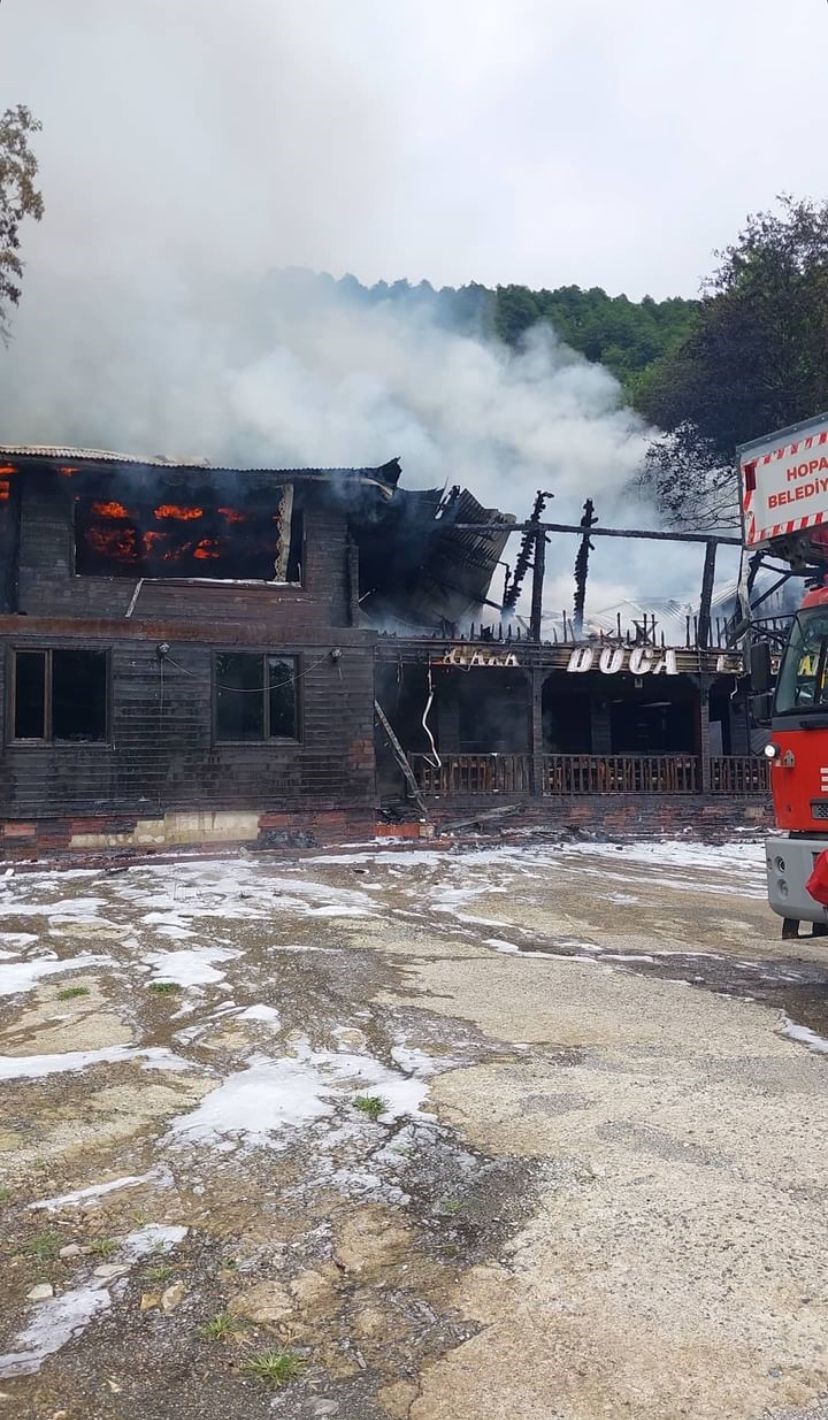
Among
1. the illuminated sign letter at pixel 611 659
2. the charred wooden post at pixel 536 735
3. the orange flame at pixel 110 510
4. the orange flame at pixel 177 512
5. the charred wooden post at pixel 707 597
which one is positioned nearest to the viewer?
the orange flame at pixel 110 510

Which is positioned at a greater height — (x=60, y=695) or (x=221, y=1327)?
(x=60, y=695)

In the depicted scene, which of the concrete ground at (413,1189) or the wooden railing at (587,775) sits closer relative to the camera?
the concrete ground at (413,1189)

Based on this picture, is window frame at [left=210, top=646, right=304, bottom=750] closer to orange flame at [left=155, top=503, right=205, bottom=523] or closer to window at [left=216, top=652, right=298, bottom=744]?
window at [left=216, top=652, right=298, bottom=744]

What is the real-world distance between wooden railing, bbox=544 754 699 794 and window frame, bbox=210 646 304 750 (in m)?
5.17

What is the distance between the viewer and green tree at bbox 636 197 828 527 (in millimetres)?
26406

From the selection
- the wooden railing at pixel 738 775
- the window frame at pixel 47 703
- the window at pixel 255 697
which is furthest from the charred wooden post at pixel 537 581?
the window frame at pixel 47 703

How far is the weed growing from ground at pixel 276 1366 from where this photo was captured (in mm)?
2396

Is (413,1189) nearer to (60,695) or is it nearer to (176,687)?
(176,687)

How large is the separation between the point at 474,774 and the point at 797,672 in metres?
12.2

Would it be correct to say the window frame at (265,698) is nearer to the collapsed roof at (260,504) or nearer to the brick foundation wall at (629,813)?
the collapsed roof at (260,504)

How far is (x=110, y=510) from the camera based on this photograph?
16266 mm

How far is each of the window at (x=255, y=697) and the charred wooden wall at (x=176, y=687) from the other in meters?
0.17

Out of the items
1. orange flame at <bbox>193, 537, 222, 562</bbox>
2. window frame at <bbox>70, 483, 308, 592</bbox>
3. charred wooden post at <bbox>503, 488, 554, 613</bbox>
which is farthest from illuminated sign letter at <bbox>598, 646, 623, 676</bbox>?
orange flame at <bbox>193, 537, 222, 562</bbox>

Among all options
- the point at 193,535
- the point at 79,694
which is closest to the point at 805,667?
the point at 79,694
